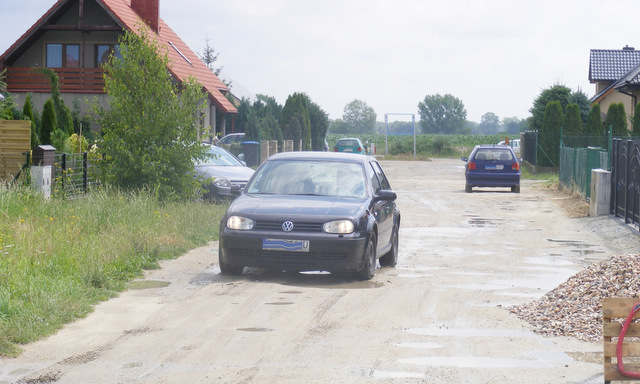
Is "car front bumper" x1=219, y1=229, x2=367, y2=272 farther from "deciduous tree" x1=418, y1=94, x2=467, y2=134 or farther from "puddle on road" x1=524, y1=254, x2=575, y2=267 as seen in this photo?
"deciduous tree" x1=418, y1=94, x2=467, y2=134

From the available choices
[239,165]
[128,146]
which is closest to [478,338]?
[128,146]

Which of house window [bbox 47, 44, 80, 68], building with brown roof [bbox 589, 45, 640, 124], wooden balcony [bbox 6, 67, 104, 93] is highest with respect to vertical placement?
building with brown roof [bbox 589, 45, 640, 124]

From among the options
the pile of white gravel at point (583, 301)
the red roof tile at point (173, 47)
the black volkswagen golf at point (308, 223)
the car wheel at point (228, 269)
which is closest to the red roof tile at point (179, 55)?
the red roof tile at point (173, 47)

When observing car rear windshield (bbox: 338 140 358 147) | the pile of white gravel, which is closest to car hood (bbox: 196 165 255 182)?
the pile of white gravel

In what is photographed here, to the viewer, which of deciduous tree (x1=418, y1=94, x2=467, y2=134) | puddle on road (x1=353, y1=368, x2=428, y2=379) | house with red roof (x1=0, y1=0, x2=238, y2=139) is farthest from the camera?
deciduous tree (x1=418, y1=94, x2=467, y2=134)

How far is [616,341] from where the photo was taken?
20.0 feet

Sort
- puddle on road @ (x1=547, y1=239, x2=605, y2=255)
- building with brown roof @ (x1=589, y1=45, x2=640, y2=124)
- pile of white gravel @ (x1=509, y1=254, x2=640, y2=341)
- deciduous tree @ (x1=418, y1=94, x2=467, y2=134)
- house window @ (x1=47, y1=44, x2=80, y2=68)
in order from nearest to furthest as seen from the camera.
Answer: pile of white gravel @ (x1=509, y1=254, x2=640, y2=341) → puddle on road @ (x1=547, y1=239, x2=605, y2=255) → house window @ (x1=47, y1=44, x2=80, y2=68) → building with brown roof @ (x1=589, y1=45, x2=640, y2=124) → deciduous tree @ (x1=418, y1=94, x2=467, y2=134)

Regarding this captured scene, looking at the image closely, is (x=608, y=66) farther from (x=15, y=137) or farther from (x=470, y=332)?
(x=470, y=332)

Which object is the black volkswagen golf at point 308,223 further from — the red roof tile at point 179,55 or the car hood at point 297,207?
the red roof tile at point 179,55

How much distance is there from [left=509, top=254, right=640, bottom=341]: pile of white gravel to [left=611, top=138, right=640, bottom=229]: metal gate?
8410 millimetres

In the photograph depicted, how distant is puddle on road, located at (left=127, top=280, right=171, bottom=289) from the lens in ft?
32.7

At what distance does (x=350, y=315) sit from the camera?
27.8ft

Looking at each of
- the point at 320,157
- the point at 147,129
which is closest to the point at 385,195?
the point at 320,157

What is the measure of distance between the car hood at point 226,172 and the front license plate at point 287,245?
9661 millimetres
